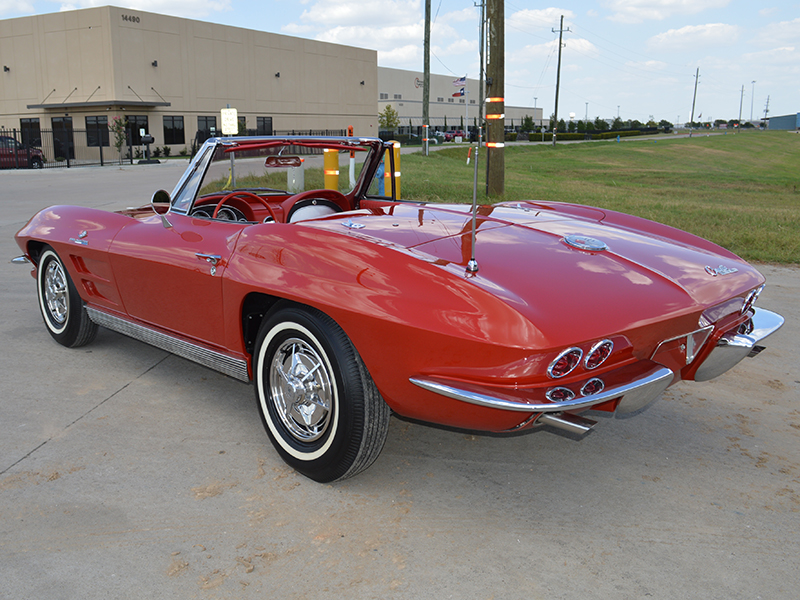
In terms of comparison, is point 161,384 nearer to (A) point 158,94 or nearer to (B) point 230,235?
(B) point 230,235

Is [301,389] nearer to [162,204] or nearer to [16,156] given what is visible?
[162,204]

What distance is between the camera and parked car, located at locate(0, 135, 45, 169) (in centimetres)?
2862

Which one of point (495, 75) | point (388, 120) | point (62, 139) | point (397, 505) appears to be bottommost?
point (397, 505)

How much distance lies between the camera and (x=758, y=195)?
1823 cm

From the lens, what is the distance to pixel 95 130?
128 ft

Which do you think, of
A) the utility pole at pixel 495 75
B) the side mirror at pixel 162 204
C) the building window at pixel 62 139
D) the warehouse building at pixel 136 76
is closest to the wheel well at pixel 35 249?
the side mirror at pixel 162 204

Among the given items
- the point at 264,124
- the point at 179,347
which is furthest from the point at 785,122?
the point at 179,347

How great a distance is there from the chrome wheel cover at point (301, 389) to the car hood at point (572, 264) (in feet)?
1.80

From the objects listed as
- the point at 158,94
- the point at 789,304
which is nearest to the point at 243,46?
the point at 158,94

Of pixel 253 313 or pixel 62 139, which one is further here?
pixel 62 139

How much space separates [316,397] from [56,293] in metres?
2.57

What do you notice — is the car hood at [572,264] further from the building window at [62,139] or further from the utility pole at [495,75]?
the building window at [62,139]

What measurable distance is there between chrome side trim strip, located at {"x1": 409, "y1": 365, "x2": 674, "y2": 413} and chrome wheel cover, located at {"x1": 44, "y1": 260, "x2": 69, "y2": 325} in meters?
2.97

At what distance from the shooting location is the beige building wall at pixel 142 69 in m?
38.6
